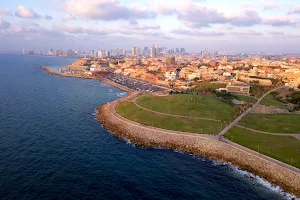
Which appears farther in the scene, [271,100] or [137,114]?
[271,100]

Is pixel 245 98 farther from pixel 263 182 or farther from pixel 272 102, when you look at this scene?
pixel 263 182

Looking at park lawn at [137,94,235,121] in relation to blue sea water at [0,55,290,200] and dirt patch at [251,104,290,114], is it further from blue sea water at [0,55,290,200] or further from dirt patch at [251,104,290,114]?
blue sea water at [0,55,290,200]

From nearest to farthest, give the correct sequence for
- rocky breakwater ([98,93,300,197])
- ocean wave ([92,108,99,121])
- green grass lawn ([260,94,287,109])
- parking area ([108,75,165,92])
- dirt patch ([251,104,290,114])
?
rocky breakwater ([98,93,300,197]), ocean wave ([92,108,99,121]), dirt patch ([251,104,290,114]), green grass lawn ([260,94,287,109]), parking area ([108,75,165,92])

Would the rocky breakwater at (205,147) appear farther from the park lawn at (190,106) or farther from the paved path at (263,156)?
the park lawn at (190,106)

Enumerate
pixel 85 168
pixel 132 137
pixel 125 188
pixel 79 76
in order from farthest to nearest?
pixel 79 76 < pixel 132 137 < pixel 85 168 < pixel 125 188

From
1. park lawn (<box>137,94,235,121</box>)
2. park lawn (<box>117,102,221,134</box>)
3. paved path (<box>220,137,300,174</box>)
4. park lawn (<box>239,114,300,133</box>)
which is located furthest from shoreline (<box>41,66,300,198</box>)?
park lawn (<box>239,114,300,133</box>)

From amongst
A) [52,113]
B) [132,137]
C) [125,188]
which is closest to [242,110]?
[132,137]

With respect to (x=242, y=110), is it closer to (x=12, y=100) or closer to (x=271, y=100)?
(x=271, y=100)

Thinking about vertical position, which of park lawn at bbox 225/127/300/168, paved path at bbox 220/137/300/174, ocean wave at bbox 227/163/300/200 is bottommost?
ocean wave at bbox 227/163/300/200
